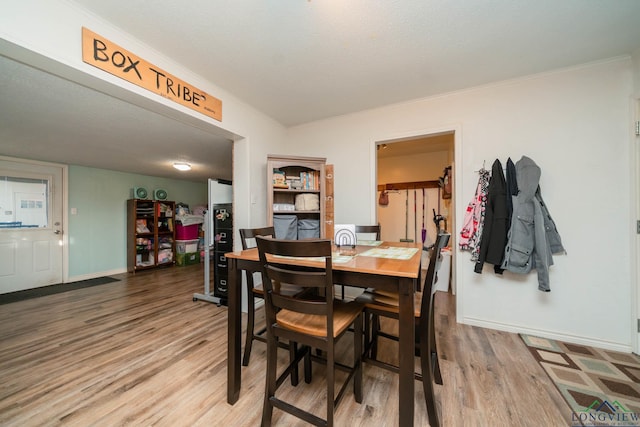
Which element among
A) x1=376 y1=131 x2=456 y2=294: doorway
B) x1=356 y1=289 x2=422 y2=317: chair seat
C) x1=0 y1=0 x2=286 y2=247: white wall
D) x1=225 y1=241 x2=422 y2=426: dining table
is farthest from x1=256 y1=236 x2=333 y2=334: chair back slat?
x1=376 y1=131 x2=456 y2=294: doorway

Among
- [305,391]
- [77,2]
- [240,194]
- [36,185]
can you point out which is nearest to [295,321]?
[305,391]

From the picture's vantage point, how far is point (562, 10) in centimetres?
146

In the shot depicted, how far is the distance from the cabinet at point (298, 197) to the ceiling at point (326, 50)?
72 centimetres

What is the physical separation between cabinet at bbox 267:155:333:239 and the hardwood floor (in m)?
1.27

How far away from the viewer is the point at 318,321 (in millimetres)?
1192

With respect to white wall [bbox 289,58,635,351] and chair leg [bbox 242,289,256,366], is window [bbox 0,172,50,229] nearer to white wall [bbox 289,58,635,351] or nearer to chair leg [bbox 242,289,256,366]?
chair leg [bbox 242,289,256,366]

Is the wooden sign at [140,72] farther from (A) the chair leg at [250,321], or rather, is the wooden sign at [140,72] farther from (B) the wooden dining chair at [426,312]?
(B) the wooden dining chair at [426,312]

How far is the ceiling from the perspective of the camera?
4.77ft

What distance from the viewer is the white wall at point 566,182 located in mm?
1915

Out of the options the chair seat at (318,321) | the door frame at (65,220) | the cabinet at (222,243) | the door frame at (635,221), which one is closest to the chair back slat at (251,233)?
the chair seat at (318,321)

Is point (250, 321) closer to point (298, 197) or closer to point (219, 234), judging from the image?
point (298, 197)

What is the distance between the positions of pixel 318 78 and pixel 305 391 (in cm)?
255

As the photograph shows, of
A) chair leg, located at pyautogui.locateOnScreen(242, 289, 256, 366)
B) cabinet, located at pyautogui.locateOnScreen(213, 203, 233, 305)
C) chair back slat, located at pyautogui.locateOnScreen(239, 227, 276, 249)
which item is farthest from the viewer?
cabinet, located at pyautogui.locateOnScreen(213, 203, 233, 305)
